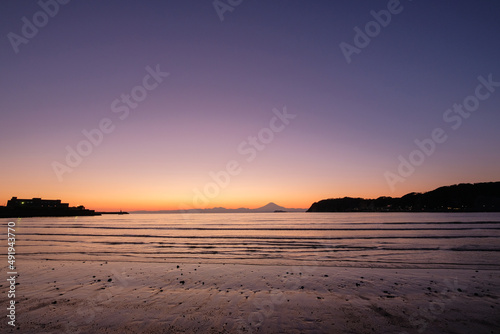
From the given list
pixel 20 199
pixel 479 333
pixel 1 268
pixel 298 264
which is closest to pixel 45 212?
pixel 20 199

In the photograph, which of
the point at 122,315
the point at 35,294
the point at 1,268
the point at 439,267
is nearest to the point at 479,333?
the point at 122,315

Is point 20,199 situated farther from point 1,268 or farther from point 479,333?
point 479,333

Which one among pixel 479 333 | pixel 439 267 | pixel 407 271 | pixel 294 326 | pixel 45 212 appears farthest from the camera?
pixel 45 212

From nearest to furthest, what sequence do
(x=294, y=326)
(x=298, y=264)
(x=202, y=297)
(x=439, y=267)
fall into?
(x=294, y=326) < (x=202, y=297) < (x=439, y=267) < (x=298, y=264)

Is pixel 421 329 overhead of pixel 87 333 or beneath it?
beneath

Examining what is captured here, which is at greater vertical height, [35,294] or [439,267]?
[35,294]

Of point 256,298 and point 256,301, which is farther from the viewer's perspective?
point 256,298

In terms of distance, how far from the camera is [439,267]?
15.7 m

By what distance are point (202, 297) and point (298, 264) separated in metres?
9.17

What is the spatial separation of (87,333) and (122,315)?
1319 millimetres

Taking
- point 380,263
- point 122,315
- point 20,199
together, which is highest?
point 20,199

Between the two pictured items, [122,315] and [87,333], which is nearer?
[87,333]

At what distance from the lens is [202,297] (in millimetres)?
9734

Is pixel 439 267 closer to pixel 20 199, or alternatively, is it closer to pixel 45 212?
pixel 45 212
